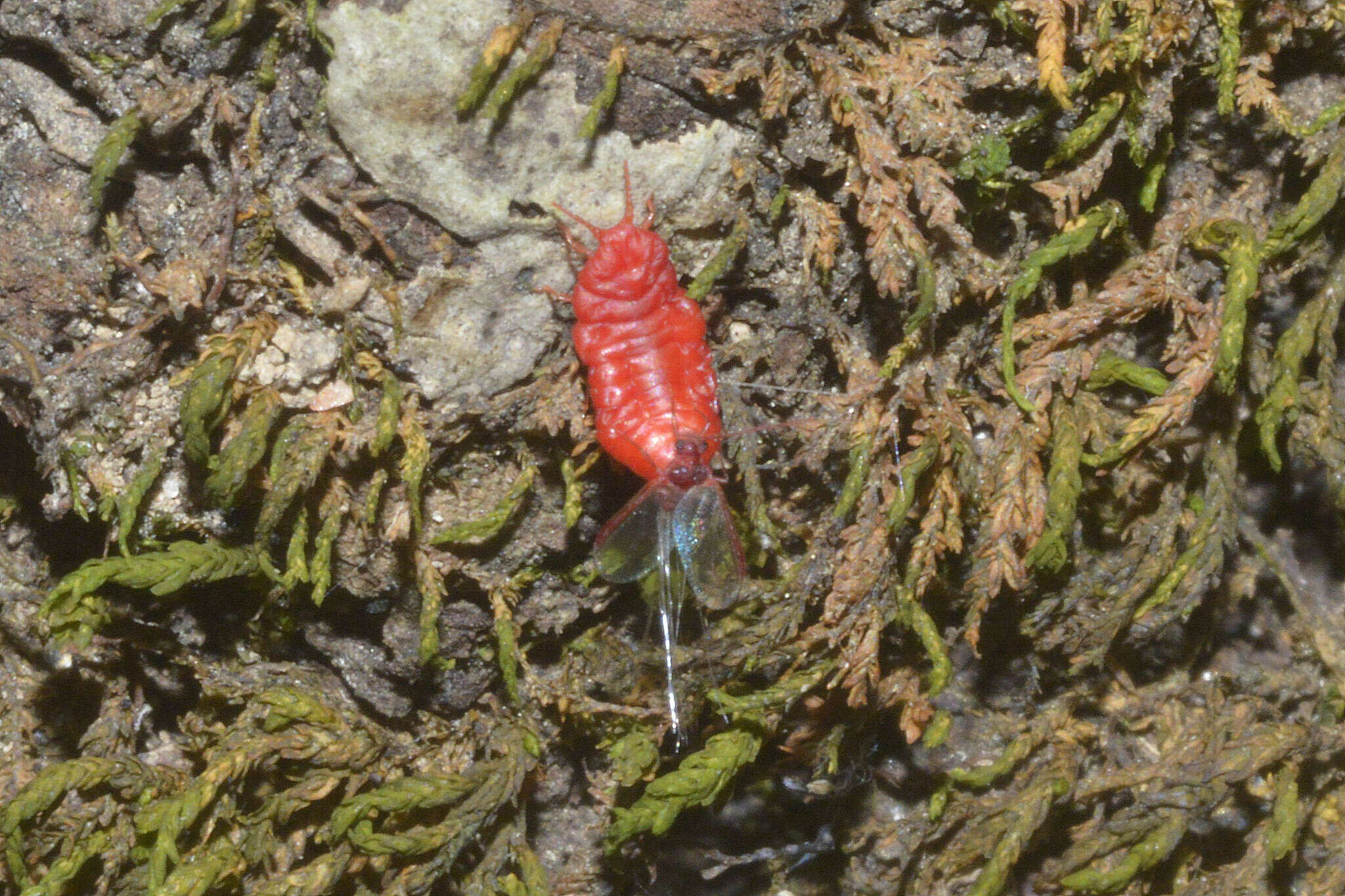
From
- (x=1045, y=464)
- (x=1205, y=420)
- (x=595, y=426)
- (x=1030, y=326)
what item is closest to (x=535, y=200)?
(x=595, y=426)

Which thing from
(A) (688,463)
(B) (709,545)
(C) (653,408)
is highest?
(C) (653,408)

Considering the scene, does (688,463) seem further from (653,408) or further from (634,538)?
(634,538)

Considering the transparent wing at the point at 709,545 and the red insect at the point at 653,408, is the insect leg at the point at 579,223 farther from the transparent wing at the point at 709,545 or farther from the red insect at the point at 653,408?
the transparent wing at the point at 709,545

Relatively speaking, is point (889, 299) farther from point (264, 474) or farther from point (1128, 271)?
point (264, 474)

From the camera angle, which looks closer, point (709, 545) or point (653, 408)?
point (653, 408)

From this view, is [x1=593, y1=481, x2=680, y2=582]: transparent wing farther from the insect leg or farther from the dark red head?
the insect leg

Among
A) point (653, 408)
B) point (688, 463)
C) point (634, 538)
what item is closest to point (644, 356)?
point (653, 408)

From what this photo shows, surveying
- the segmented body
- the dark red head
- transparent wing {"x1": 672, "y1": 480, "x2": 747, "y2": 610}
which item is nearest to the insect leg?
the segmented body

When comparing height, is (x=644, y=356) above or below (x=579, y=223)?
below
